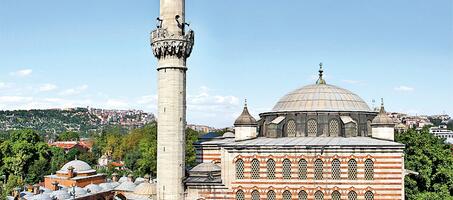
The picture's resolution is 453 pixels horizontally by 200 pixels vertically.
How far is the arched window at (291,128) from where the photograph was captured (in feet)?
103

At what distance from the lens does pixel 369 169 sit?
26.5 m

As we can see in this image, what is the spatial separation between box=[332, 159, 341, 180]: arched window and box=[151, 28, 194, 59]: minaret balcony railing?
1061 centimetres

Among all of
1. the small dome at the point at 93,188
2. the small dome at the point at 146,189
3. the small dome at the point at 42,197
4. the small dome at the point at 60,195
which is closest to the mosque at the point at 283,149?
the small dome at the point at 146,189

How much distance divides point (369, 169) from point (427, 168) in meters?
8.06

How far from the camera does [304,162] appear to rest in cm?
2725

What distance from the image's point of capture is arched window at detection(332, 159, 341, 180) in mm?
26859

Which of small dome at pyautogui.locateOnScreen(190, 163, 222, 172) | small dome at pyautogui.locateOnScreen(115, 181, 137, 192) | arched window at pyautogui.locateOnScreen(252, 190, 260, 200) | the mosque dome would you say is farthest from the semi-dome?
small dome at pyautogui.locateOnScreen(115, 181, 137, 192)

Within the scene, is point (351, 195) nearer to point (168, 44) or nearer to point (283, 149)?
point (283, 149)

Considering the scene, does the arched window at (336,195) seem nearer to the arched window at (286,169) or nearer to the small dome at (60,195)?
the arched window at (286,169)

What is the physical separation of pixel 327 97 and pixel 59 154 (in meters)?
49.4

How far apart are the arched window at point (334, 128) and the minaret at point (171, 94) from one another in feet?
29.5

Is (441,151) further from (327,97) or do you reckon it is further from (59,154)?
(59,154)

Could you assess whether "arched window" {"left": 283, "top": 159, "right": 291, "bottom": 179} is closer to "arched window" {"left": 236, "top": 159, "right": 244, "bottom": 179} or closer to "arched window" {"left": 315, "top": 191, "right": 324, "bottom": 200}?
"arched window" {"left": 315, "top": 191, "right": 324, "bottom": 200}

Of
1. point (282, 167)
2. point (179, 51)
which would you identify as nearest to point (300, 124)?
point (282, 167)
